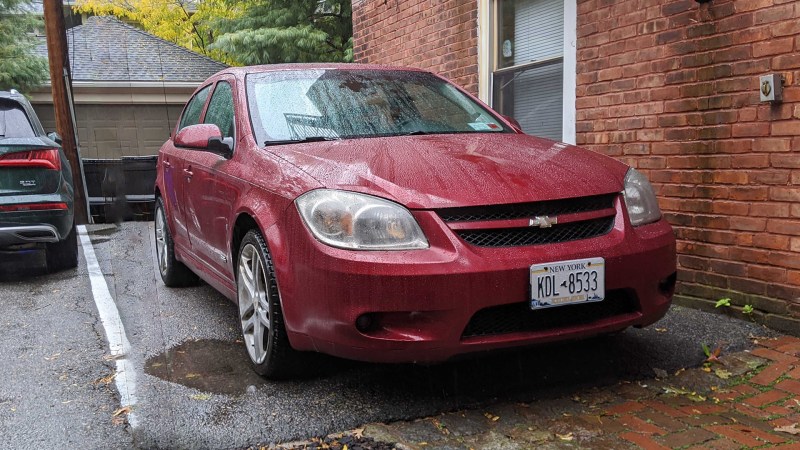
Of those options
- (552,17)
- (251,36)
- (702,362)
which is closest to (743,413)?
(702,362)

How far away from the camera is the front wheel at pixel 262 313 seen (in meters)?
3.33

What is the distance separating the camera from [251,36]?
19.1 m

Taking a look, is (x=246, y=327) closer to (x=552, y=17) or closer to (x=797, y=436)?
(x=797, y=436)

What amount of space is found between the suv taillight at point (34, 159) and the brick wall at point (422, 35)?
12.5 feet

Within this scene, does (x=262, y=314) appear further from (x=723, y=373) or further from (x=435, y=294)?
(x=723, y=373)

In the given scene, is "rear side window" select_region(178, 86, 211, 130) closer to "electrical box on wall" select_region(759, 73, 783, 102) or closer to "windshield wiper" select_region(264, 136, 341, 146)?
"windshield wiper" select_region(264, 136, 341, 146)

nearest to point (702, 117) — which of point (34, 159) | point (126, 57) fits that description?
point (34, 159)

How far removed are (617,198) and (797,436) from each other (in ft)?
3.88

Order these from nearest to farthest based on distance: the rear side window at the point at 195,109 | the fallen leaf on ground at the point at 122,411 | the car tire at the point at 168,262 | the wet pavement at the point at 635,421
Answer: the wet pavement at the point at 635,421, the fallen leaf on ground at the point at 122,411, the rear side window at the point at 195,109, the car tire at the point at 168,262

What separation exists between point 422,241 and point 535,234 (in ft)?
1.57

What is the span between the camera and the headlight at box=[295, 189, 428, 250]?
293 cm

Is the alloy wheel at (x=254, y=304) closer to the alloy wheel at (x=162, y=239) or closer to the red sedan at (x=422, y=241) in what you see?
the red sedan at (x=422, y=241)

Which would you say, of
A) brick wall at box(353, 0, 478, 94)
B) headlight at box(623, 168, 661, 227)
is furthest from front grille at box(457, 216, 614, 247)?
brick wall at box(353, 0, 478, 94)

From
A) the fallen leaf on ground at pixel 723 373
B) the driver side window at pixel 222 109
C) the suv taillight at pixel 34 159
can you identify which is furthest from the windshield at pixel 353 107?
the suv taillight at pixel 34 159
